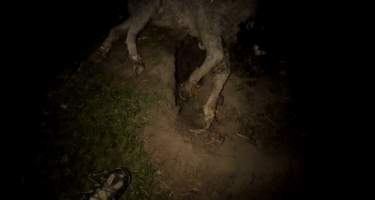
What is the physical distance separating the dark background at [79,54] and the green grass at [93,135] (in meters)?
0.28

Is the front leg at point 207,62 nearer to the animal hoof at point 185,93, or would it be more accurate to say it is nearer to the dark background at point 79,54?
the animal hoof at point 185,93

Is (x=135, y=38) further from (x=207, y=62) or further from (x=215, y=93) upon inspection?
(x=215, y=93)

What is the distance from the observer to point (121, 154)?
12.6 ft

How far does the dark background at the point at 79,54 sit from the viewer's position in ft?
12.9

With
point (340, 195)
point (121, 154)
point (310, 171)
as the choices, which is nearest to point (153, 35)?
point (121, 154)

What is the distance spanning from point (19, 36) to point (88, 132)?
2310mm

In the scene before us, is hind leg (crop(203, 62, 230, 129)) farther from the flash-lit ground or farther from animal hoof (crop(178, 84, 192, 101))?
animal hoof (crop(178, 84, 192, 101))

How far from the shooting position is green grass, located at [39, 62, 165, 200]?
3.62 m

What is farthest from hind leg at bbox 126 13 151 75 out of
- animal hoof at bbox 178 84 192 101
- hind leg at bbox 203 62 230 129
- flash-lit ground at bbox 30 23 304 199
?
hind leg at bbox 203 62 230 129

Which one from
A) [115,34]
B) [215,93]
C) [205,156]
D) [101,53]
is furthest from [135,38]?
[205,156]

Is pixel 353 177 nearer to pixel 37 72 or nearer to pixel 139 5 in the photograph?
pixel 139 5

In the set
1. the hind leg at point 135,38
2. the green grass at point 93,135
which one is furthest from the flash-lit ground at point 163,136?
the hind leg at point 135,38

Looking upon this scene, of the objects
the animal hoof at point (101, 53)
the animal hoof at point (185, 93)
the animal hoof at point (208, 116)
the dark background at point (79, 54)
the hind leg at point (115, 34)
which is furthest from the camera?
the hind leg at point (115, 34)

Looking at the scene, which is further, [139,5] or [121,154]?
[139,5]
